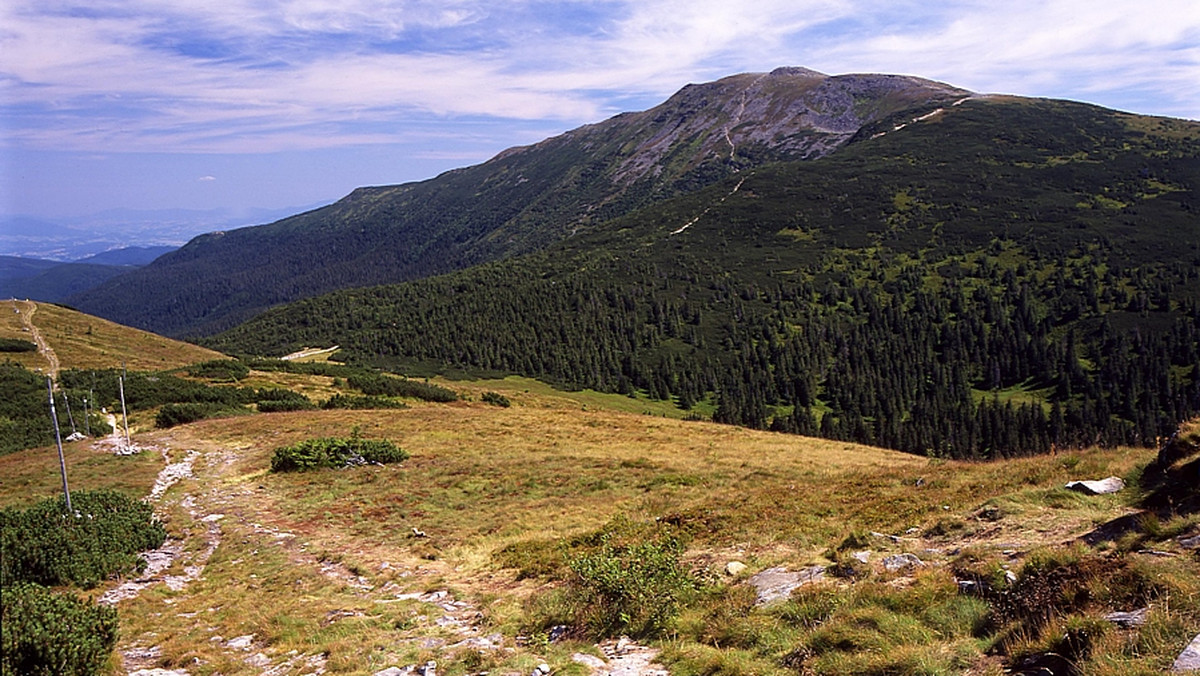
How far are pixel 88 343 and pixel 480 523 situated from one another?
264 ft

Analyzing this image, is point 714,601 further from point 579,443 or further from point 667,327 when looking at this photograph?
point 667,327

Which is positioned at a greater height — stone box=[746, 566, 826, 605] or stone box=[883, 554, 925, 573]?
stone box=[883, 554, 925, 573]

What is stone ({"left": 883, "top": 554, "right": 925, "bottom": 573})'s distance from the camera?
10.5 meters

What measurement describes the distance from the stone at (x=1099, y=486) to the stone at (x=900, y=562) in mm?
4449

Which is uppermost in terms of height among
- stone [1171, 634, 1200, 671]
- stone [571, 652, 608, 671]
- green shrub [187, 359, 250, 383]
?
stone [1171, 634, 1200, 671]

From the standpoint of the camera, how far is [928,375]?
165m

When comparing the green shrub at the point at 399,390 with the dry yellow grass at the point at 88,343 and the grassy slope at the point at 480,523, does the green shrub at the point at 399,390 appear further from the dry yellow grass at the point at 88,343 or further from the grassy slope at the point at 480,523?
the grassy slope at the point at 480,523

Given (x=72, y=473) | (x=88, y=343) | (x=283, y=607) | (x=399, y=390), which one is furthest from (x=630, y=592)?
(x=88, y=343)

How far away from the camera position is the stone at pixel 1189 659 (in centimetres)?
566

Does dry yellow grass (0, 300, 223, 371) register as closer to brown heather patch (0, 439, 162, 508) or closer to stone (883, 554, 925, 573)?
brown heather patch (0, 439, 162, 508)

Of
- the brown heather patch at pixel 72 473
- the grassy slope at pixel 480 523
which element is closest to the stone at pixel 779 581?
the grassy slope at pixel 480 523

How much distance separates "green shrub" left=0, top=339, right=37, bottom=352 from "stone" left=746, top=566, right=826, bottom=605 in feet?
266

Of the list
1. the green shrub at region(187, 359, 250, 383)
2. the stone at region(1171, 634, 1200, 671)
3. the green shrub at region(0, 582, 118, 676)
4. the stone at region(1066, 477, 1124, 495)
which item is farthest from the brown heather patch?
the stone at region(1066, 477, 1124, 495)

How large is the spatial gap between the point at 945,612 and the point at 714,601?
364cm
